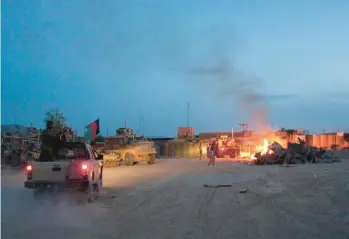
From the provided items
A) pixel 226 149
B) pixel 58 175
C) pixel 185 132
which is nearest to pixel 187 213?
pixel 58 175

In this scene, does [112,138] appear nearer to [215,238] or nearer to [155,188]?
[155,188]

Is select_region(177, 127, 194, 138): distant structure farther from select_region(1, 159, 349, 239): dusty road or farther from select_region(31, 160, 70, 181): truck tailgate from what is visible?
select_region(31, 160, 70, 181): truck tailgate

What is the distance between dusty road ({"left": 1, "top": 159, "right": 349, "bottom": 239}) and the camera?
8.14m

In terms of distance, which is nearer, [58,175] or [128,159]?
[58,175]

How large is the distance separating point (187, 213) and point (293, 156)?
22719 mm

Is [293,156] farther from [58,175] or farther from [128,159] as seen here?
[58,175]

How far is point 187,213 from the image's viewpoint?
10.3m

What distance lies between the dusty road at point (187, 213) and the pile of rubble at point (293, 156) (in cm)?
1553

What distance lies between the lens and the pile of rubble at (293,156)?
1225 inches

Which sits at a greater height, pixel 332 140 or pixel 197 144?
pixel 332 140

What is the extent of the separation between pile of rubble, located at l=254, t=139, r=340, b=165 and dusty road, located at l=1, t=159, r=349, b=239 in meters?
15.5

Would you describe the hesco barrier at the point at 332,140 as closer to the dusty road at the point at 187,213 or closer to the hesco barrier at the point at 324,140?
the hesco barrier at the point at 324,140

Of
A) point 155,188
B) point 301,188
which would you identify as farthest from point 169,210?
point 301,188

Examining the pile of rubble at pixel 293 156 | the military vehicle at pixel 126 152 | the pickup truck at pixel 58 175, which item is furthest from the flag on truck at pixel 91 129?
the pickup truck at pixel 58 175
